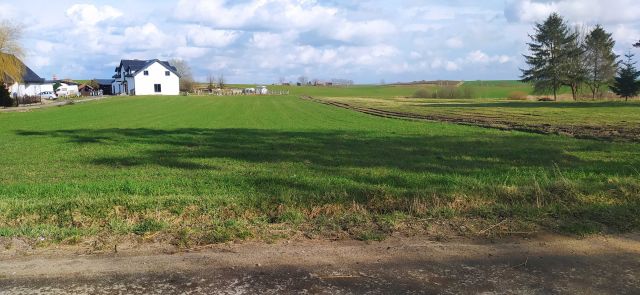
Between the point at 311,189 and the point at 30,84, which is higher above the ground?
the point at 30,84

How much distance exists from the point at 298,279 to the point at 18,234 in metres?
3.41

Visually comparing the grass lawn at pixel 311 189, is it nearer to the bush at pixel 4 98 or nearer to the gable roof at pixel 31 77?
the bush at pixel 4 98

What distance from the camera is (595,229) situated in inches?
232

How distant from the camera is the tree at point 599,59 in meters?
69.8

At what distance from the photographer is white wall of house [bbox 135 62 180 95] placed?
107 meters

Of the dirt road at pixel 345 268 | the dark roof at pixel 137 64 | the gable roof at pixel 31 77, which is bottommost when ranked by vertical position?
the dirt road at pixel 345 268

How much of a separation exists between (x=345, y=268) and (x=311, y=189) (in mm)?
4015

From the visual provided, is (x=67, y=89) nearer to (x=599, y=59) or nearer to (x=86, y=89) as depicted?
(x=86, y=89)

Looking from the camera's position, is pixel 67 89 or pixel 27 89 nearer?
pixel 27 89

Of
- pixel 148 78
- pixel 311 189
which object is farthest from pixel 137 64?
pixel 311 189

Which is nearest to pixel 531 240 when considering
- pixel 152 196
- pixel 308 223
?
pixel 308 223

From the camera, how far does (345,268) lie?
4773 mm

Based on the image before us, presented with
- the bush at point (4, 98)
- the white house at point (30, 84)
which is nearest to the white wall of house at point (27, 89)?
the white house at point (30, 84)

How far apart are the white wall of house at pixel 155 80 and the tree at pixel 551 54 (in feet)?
237
